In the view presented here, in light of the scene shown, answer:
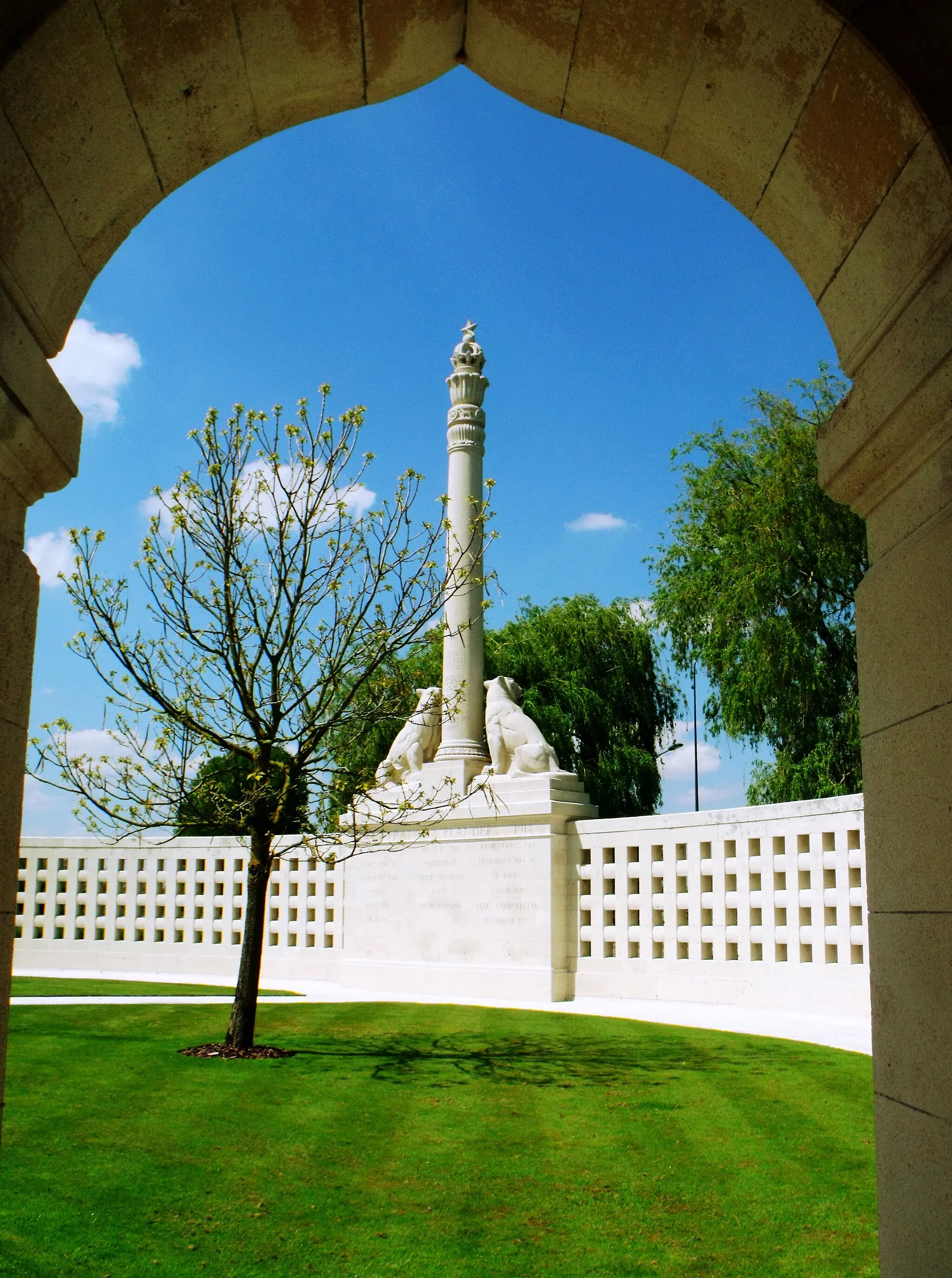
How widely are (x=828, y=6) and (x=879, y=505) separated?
4.98 feet

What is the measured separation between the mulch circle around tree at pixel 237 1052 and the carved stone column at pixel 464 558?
8.12 metres

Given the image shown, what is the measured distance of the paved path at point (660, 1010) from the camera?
12016 mm

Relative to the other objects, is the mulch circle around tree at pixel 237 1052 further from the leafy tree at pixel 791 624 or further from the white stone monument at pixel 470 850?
the leafy tree at pixel 791 624

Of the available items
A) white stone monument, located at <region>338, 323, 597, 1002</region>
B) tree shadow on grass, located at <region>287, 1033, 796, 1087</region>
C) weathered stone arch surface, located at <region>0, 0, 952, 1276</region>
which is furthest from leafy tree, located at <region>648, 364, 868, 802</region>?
weathered stone arch surface, located at <region>0, 0, 952, 1276</region>

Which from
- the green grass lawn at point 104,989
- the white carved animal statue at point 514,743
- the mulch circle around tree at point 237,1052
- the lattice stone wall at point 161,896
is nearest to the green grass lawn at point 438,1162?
the mulch circle around tree at point 237,1052

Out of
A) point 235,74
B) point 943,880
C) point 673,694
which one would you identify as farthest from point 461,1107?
point 673,694

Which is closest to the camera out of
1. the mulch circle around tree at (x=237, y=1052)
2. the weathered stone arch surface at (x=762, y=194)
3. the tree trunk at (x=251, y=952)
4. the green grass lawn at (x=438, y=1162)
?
the weathered stone arch surface at (x=762, y=194)

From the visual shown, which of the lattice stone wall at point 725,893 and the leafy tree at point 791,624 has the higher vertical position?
the leafy tree at point 791,624

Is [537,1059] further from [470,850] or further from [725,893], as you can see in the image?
[470,850]

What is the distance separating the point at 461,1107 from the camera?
8.33 meters

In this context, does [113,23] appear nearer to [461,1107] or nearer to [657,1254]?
[657,1254]

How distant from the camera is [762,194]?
4.10m

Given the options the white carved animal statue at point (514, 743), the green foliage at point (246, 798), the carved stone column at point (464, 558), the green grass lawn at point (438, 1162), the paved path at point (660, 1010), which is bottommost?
the paved path at point (660, 1010)

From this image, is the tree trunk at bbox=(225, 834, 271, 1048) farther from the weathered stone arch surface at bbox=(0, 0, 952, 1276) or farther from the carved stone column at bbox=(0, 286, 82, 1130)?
the weathered stone arch surface at bbox=(0, 0, 952, 1276)
